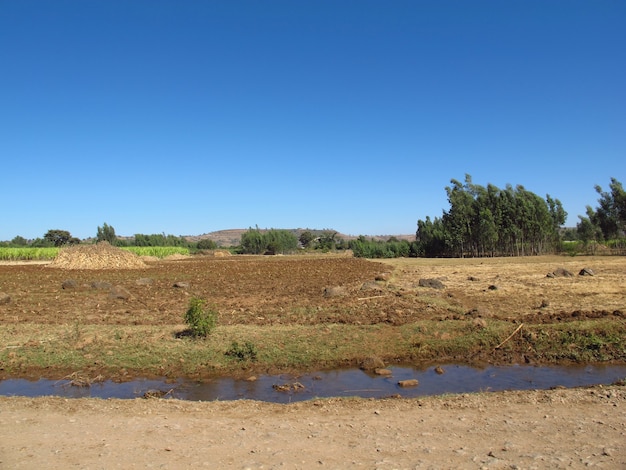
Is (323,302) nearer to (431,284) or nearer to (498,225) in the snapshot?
(431,284)

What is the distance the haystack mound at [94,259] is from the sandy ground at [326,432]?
Result: 38122mm

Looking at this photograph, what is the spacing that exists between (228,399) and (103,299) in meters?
13.3

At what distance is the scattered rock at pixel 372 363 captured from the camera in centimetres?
1066

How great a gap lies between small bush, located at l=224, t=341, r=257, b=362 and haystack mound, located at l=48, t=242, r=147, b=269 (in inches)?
1419

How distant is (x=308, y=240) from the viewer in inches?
5340

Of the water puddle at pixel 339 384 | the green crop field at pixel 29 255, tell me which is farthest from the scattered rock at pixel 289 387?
the green crop field at pixel 29 255

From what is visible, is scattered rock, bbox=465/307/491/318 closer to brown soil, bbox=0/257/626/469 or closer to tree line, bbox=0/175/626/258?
brown soil, bbox=0/257/626/469

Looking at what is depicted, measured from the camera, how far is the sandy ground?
17.5 feet

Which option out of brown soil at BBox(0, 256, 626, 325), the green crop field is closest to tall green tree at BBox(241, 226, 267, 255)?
the green crop field

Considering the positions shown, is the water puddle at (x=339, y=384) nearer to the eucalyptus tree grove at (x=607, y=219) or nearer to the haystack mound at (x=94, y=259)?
the haystack mound at (x=94, y=259)

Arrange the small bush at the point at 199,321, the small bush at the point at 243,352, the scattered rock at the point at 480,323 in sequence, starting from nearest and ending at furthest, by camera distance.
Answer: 1. the small bush at the point at 243,352
2. the small bush at the point at 199,321
3. the scattered rock at the point at 480,323

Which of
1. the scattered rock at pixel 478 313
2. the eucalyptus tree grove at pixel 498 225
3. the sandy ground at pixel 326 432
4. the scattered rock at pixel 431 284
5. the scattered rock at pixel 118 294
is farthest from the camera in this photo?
the eucalyptus tree grove at pixel 498 225

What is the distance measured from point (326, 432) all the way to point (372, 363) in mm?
4662

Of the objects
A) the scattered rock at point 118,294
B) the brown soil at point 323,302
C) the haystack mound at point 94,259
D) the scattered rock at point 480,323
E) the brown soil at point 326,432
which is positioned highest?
the haystack mound at point 94,259
